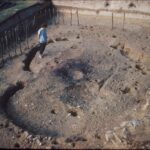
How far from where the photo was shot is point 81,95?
54.4 feet

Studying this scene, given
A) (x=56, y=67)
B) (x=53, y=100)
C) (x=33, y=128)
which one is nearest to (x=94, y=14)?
(x=56, y=67)

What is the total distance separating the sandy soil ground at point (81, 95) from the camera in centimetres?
1343

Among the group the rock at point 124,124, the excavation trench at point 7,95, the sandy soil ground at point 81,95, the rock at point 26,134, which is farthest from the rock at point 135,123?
the excavation trench at point 7,95

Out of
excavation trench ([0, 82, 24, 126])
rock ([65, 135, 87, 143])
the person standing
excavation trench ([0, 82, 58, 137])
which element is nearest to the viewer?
rock ([65, 135, 87, 143])

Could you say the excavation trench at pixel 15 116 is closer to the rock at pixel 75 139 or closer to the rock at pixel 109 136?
the rock at pixel 75 139

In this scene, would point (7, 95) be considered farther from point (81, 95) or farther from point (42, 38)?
point (42, 38)

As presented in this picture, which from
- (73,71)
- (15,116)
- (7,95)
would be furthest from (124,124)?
(7,95)

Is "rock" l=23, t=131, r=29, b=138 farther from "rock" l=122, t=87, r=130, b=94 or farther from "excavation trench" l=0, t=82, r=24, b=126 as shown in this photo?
"rock" l=122, t=87, r=130, b=94

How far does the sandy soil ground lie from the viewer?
1343 cm

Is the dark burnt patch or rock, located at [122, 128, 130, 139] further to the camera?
the dark burnt patch

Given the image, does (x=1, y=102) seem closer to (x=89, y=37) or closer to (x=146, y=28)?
(x=89, y=37)

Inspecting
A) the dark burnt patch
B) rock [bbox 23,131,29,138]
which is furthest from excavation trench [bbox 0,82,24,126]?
the dark burnt patch

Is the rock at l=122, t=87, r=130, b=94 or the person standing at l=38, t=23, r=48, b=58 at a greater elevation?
the person standing at l=38, t=23, r=48, b=58

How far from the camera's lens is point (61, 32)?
23.0 metres
